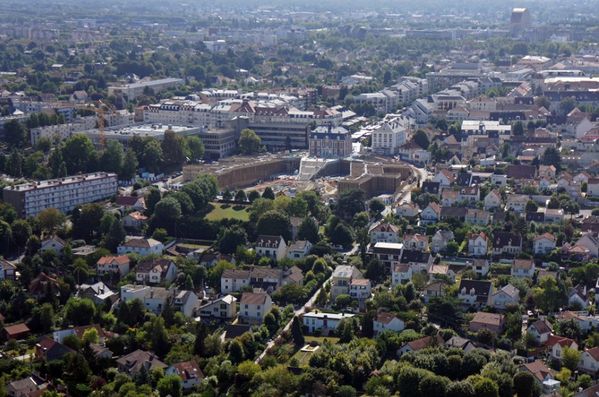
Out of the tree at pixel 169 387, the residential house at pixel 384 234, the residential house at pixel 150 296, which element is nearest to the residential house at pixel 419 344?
the tree at pixel 169 387

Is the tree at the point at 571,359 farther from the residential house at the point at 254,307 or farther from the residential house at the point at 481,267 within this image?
the residential house at the point at 254,307


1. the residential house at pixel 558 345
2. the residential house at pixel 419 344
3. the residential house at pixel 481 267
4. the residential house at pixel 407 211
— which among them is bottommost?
the residential house at pixel 407 211

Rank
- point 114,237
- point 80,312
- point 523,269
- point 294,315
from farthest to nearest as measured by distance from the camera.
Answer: point 114,237 < point 523,269 < point 294,315 < point 80,312

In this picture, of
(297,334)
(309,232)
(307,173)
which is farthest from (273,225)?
(307,173)

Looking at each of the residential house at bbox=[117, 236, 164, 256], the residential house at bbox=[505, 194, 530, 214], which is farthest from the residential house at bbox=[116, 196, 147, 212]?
the residential house at bbox=[505, 194, 530, 214]

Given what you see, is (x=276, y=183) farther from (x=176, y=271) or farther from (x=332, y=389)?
(x=332, y=389)

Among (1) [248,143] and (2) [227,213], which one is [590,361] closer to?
(2) [227,213]
